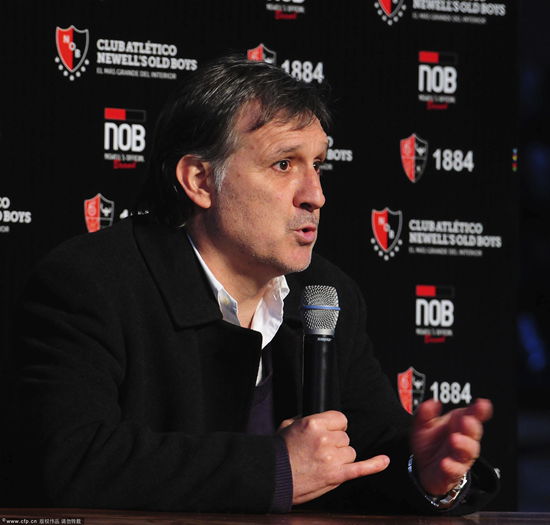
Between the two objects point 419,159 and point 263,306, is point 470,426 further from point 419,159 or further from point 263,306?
point 419,159

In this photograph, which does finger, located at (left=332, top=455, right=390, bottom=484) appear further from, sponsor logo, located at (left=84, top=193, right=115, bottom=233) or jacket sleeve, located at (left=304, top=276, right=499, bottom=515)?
sponsor logo, located at (left=84, top=193, right=115, bottom=233)

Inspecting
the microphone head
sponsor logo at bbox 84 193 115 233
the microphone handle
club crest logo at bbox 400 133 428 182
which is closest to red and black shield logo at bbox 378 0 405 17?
club crest logo at bbox 400 133 428 182

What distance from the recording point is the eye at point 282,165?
235cm

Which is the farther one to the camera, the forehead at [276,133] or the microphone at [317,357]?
the forehead at [276,133]

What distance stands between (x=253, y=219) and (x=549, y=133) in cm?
534

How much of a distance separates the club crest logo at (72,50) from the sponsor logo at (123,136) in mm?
182

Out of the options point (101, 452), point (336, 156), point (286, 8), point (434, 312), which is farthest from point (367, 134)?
point (101, 452)

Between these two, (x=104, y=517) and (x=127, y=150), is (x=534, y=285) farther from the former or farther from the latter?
(x=104, y=517)

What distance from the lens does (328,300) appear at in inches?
77.5

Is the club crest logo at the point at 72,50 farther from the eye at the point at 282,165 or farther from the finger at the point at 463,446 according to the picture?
the finger at the point at 463,446

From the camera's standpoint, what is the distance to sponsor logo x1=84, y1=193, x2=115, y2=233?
365cm

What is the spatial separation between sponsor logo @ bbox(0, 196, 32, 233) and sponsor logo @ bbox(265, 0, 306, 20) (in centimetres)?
122

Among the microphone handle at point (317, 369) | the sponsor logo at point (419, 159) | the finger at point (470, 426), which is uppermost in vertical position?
the sponsor logo at point (419, 159)

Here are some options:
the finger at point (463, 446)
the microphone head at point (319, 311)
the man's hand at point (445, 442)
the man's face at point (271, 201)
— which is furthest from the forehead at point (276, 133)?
the finger at point (463, 446)
